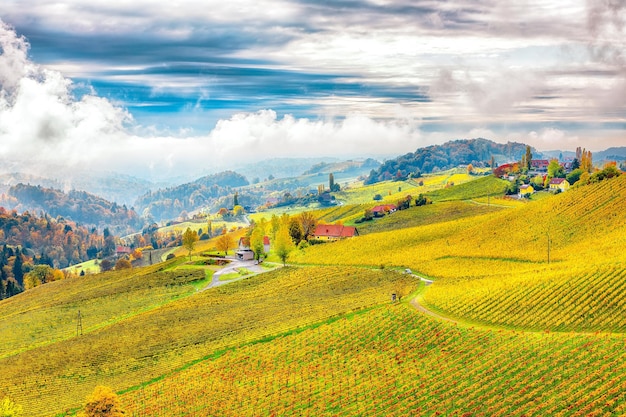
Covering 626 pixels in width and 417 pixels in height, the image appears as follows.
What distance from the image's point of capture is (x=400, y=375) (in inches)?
1896

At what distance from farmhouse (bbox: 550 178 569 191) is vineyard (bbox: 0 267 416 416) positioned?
10266cm

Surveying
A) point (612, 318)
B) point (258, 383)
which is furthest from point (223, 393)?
point (612, 318)

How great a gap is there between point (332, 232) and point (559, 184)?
76.6 m

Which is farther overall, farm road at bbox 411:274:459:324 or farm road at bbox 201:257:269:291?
farm road at bbox 201:257:269:291

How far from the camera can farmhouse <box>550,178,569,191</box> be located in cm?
16988

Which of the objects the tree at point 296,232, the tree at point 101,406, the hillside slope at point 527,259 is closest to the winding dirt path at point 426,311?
the hillside slope at point 527,259

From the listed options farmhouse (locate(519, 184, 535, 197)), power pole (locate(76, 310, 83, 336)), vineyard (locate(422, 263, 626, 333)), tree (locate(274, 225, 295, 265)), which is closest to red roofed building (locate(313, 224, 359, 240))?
tree (locate(274, 225, 295, 265))

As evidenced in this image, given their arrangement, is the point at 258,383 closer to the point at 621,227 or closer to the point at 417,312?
the point at 417,312

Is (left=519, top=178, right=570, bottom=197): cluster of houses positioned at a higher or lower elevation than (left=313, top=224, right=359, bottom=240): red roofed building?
higher

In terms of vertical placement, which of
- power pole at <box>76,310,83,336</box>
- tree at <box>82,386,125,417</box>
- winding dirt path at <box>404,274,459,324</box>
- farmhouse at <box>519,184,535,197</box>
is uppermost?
farmhouse at <box>519,184,535,197</box>

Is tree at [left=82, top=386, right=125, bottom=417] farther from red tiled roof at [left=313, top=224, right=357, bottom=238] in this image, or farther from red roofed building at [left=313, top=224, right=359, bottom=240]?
red tiled roof at [left=313, top=224, right=357, bottom=238]

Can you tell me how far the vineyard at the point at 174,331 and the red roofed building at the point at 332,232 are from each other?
160 ft

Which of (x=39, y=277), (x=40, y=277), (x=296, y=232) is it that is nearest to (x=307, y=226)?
(x=296, y=232)

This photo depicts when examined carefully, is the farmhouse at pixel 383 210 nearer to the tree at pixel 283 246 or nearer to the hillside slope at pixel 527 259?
the hillside slope at pixel 527 259
